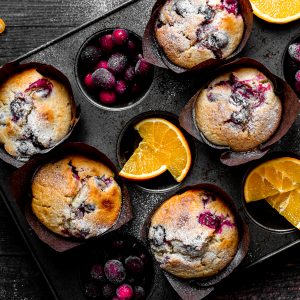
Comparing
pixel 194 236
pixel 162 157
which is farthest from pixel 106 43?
pixel 194 236

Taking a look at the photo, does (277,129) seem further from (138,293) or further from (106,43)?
(138,293)

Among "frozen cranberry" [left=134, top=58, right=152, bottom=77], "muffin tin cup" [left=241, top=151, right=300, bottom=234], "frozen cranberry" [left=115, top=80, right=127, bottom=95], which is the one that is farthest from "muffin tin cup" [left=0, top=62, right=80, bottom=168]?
"muffin tin cup" [left=241, top=151, right=300, bottom=234]

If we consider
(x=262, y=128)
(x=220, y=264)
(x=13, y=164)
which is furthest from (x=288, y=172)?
(x=13, y=164)

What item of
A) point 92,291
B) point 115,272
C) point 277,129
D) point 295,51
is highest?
point 295,51

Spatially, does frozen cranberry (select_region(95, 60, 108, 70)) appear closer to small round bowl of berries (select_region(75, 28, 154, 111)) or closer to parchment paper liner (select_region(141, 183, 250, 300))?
small round bowl of berries (select_region(75, 28, 154, 111))

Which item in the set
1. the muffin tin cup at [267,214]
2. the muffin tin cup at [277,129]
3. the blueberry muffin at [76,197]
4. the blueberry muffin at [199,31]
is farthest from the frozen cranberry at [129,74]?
the muffin tin cup at [267,214]

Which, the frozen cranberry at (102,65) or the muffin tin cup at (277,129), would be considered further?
the frozen cranberry at (102,65)

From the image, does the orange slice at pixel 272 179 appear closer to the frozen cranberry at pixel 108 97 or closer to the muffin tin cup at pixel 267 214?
the muffin tin cup at pixel 267 214
